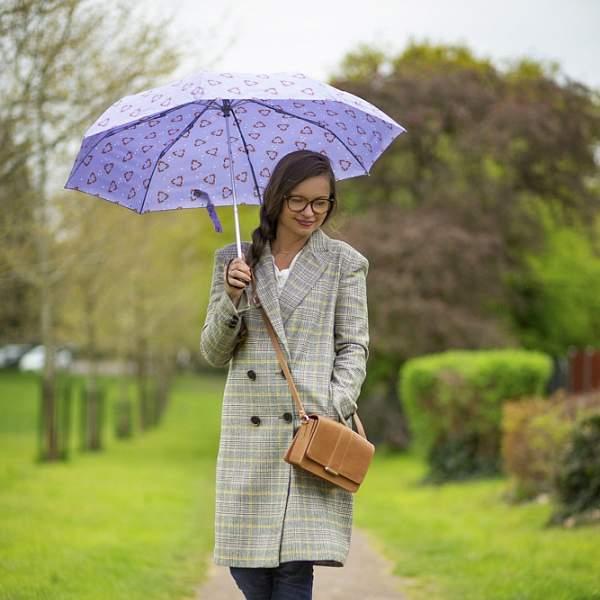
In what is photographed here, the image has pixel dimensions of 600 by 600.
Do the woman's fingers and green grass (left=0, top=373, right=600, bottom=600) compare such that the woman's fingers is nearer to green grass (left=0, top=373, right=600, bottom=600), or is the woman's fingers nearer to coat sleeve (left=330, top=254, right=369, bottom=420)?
coat sleeve (left=330, top=254, right=369, bottom=420)

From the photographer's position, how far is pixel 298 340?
3896 mm

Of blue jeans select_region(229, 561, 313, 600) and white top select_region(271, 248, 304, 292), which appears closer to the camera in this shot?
blue jeans select_region(229, 561, 313, 600)

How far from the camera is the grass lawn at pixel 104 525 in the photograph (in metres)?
6.76

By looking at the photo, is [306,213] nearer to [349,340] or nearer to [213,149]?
[349,340]

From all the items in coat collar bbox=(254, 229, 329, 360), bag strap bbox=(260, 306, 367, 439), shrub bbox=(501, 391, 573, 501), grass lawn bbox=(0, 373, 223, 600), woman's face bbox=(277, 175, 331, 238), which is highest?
woman's face bbox=(277, 175, 331, 238)

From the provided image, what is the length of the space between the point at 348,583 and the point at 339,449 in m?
3.75

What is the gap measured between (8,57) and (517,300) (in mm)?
17140

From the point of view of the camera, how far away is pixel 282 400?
3.86m

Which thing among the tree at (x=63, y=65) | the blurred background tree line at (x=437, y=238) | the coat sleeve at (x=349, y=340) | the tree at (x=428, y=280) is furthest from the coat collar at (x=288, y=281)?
the tree at (x=428, y=280)

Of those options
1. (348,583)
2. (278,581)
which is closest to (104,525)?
(348,583)

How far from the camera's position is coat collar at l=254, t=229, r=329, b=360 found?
12.7 feet

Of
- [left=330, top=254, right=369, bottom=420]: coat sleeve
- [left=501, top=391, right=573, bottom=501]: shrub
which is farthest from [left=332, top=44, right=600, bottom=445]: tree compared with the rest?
[left=330, top=254, right=369, bottom=420]: coat sleeve

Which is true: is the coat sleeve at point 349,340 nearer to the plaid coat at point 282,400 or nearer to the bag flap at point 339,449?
the plaid coat at point 282,400

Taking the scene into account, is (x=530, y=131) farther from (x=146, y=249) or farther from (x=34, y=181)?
(x=34, y=181)
